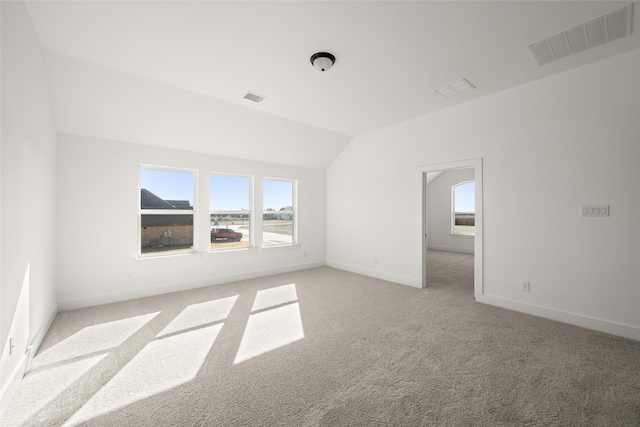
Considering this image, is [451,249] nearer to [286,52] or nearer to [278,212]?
[278,212]

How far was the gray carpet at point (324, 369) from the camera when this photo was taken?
166cm

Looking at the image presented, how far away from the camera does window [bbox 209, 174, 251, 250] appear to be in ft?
15.6

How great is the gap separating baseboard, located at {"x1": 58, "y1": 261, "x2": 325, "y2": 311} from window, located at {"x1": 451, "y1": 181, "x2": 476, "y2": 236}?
228 inches

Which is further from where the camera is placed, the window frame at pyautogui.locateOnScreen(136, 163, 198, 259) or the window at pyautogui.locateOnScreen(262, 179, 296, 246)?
the window at pyautogui.locateOnScreen(262, 179, 296, 246)

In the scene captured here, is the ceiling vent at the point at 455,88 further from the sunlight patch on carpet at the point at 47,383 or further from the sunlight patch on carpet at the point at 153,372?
the sunlight patch on carpet at the point at 47,383

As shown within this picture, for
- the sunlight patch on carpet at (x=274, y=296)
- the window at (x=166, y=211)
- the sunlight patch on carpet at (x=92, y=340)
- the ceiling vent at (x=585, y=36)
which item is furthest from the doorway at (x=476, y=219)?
the sunlight patch on carpet at (x=92, y=340)

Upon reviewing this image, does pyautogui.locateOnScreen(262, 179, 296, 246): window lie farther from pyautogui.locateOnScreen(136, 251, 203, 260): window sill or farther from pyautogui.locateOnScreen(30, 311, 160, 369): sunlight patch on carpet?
pyautogui.locateOnScreen(30, 311, 160, 369): sunlight patch on carpet

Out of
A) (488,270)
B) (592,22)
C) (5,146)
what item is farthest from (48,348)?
(592,22)

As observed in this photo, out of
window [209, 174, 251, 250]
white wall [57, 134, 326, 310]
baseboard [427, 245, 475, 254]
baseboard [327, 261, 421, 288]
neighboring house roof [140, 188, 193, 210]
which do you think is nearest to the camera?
white wall [57, 134, 326, 310]

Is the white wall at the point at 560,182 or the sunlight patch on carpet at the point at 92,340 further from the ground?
the white wall at the point at 560,182

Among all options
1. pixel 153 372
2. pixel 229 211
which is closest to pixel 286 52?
pixel 153 372

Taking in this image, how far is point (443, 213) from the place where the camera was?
350 inches

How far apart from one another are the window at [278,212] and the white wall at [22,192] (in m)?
3.18

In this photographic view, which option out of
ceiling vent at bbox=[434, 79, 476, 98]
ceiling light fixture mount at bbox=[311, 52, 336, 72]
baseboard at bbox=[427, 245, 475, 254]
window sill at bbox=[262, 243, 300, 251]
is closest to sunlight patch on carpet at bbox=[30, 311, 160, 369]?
window sill at bbox=[262, 243, 300, 251]
